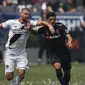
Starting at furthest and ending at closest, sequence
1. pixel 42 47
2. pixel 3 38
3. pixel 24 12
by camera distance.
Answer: pixel 42 47, pixel 3 38, pixel 24 12

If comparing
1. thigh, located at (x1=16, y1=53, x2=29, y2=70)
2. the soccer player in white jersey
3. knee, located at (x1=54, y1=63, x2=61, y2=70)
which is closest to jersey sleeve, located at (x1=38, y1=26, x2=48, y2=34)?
the soccer player in white jersey

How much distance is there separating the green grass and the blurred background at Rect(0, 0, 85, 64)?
130 centimetres

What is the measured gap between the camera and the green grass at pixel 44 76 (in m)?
16.0

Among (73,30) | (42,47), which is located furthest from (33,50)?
(73,30)

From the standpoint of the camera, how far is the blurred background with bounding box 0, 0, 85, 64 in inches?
914

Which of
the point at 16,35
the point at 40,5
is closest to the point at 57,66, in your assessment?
the point at 16,35

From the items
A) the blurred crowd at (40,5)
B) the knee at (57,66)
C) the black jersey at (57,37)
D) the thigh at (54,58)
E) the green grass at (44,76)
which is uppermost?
the black jersey at (57,37)

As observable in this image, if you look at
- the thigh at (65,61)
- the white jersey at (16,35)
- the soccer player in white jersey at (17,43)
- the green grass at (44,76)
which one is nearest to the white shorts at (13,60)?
the soccer player in white jersey at (17,43)

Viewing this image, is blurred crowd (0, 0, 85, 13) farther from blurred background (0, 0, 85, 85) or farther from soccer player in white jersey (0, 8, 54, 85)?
soccer player in white jersey (0, 8, 54, 85)

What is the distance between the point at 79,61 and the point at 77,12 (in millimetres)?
2306

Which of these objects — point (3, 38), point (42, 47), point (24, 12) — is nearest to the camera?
point (24, 12)

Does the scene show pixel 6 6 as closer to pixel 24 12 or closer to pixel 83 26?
pixel 83 26

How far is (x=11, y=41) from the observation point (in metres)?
13.3

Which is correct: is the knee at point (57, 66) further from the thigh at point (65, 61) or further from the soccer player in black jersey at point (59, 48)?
the thigh at point (65, 61)
